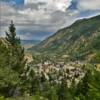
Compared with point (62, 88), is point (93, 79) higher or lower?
higher

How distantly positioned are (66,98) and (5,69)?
8474 cm

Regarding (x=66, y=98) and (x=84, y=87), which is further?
(x=66, y=98)

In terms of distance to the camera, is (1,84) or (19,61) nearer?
(1,84)

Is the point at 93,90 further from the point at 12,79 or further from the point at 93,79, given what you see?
the point at 12,79

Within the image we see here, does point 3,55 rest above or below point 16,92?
above

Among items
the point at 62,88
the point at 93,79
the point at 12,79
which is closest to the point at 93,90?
the point at 93,79

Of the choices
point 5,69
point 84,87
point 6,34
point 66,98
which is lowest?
point 66,98

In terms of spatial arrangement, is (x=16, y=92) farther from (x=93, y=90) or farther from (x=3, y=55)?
(x=93, y=90)

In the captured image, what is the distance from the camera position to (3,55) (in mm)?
69875

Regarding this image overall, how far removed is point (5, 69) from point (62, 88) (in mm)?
95777

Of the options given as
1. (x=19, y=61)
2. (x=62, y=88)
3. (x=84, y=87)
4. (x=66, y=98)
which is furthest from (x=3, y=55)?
(x=62, y=88)

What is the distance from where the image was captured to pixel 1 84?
2430 inches

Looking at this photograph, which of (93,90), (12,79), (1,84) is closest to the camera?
(93,90)

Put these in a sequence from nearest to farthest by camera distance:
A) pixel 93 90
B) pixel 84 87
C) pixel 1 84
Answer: pixel 93 90 → pixel 1 84 → pixel 84 87
